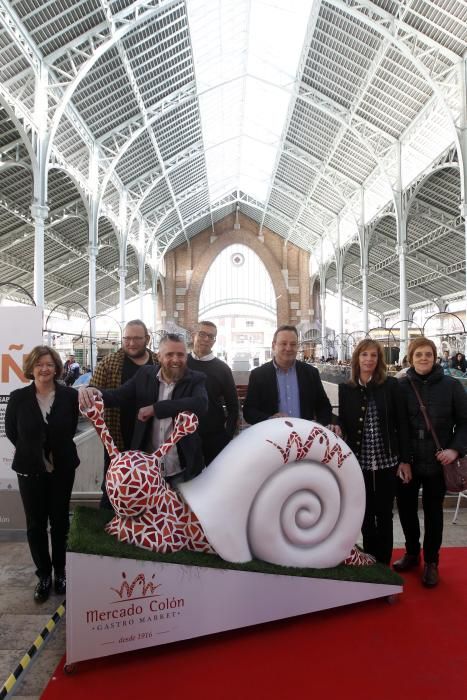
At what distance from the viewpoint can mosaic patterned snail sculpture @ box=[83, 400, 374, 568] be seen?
8.25 ft

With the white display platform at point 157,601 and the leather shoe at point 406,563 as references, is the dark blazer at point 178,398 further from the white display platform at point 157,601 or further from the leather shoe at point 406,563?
the leather shoe at point 406,563

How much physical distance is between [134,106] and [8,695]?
1666 cm

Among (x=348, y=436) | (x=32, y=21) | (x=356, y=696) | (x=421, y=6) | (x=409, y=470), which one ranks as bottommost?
(x=356, y=696)

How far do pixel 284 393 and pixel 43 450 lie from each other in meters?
1.57

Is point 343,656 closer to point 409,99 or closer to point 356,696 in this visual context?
point 356,696

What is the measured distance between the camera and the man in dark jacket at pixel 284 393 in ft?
10.8

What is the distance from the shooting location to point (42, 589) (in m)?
3.09

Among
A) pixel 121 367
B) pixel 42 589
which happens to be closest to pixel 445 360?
pixel 121 367

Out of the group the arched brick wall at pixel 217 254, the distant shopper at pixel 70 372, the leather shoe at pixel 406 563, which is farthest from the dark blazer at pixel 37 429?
the arched brick wall at pixel 217 254

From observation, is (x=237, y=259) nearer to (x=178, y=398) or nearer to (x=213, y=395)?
(x=213, y=395)

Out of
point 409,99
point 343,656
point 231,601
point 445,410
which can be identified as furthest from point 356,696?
point 409,99

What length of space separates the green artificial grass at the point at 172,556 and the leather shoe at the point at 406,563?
1.58ft

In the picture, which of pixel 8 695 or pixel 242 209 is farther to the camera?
pixel 242 209

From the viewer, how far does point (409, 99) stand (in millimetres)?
15258
